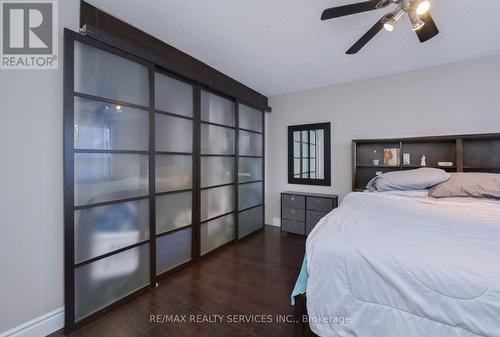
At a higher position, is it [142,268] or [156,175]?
[156,175]

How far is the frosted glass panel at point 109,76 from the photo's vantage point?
1669 mm

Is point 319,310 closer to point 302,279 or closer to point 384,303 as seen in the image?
point 302,279

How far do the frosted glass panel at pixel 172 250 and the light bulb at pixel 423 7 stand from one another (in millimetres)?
2795

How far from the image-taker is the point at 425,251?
3.58 ft

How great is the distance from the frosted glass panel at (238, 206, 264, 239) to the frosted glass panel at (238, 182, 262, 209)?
12 cm

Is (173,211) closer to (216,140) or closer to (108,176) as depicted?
(108,176)

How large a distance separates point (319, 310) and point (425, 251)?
64cm

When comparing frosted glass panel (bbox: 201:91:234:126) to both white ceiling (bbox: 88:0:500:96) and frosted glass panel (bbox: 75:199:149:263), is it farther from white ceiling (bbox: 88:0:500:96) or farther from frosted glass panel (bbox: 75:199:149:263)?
frosted glass panel (bbox: 75:199:149:263)

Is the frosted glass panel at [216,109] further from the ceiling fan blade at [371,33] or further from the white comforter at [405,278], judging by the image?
the white comforter at [405,278]

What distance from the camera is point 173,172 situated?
8.00 feet

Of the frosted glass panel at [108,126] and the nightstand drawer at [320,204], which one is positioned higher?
the frosted glass panel at [108,126]

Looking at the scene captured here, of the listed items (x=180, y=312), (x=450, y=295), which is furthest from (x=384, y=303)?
(x=180, y=312)

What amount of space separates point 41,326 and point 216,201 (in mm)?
1932

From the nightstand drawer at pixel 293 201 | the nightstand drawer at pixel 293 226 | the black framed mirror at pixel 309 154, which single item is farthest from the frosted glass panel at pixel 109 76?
the nightstand drawer at pixel 293 226
